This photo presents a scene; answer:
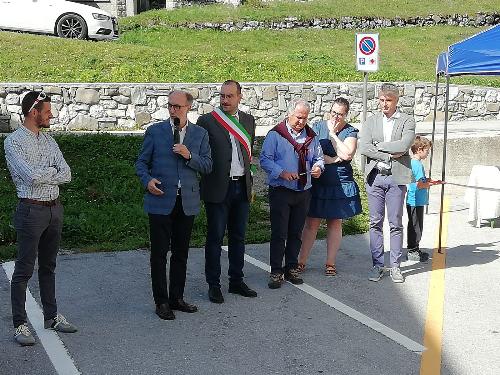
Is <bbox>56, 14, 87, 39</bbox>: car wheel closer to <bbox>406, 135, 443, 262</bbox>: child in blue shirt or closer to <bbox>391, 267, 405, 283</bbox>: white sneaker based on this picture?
<bbox>406, 135, 443, 262</bbox>: child in blue shirt

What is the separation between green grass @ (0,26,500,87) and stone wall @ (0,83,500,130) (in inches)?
39.0

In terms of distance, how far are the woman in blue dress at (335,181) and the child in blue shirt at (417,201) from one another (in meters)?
1.04

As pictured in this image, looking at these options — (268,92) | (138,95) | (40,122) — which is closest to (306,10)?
(268,92)

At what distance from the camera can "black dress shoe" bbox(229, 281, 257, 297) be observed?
7.12 meters

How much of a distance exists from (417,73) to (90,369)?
17021 millimetres

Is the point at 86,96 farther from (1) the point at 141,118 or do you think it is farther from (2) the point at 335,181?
(2) the point at 335,181

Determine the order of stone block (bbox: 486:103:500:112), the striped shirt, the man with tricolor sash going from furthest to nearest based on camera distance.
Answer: stone block (bbox: 486:103:500:112), the man with tricolor sash, the striped shirt

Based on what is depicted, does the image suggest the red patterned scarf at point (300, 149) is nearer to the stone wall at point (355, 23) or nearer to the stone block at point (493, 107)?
the stone block at point (493, 107)

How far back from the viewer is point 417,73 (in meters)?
21.1

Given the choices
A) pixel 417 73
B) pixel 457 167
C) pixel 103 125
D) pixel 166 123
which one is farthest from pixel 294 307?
pixel 417 73

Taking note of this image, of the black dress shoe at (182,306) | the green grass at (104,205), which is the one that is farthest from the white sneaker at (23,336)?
the green grass at (104,205)

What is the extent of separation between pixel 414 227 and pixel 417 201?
11.1 inches

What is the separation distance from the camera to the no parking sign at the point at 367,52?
1259 cm

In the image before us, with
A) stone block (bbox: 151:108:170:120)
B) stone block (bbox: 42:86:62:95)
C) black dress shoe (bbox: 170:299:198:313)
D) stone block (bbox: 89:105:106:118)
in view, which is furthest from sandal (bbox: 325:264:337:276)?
stone block (bbox: 42:86:62:95)
